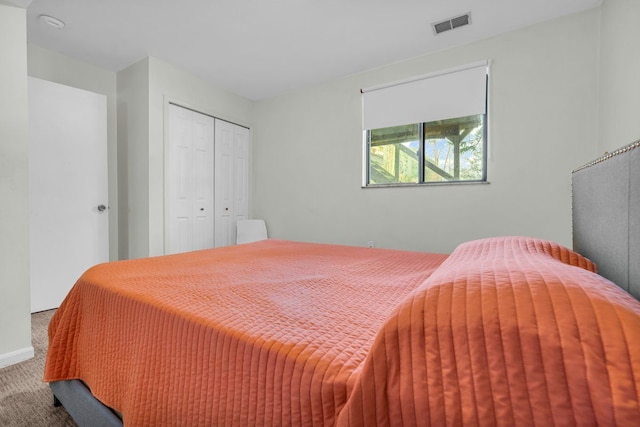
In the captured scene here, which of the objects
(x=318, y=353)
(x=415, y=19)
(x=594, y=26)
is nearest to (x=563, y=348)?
(x=318, y=353)

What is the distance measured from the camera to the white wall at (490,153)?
2564 mm

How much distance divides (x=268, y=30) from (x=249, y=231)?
2.52 m

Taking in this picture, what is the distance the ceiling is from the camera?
7.98ft

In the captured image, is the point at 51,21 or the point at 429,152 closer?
the point at 51,21

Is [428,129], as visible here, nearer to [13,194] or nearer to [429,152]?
[429,152]

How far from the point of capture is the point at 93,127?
3.12 metres

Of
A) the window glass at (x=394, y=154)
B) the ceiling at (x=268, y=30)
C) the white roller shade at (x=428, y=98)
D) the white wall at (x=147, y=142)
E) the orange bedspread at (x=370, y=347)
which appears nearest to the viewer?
the orange bedspread at (x=370, y=347)

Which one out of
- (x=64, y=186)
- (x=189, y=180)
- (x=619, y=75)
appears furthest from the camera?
(x=189, y=180)

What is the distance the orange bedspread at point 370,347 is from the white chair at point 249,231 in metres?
2.94

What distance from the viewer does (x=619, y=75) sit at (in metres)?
2.08

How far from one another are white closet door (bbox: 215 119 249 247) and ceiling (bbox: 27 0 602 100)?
0.87m

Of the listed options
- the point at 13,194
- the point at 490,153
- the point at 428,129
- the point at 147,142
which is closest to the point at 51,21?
the point at 147,142

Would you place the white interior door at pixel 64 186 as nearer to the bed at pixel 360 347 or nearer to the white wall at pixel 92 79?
the white wall at pixel 92 79

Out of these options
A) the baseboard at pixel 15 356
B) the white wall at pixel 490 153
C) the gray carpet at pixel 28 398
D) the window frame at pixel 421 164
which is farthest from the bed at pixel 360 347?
Result: the window frame at pixel 421 164
